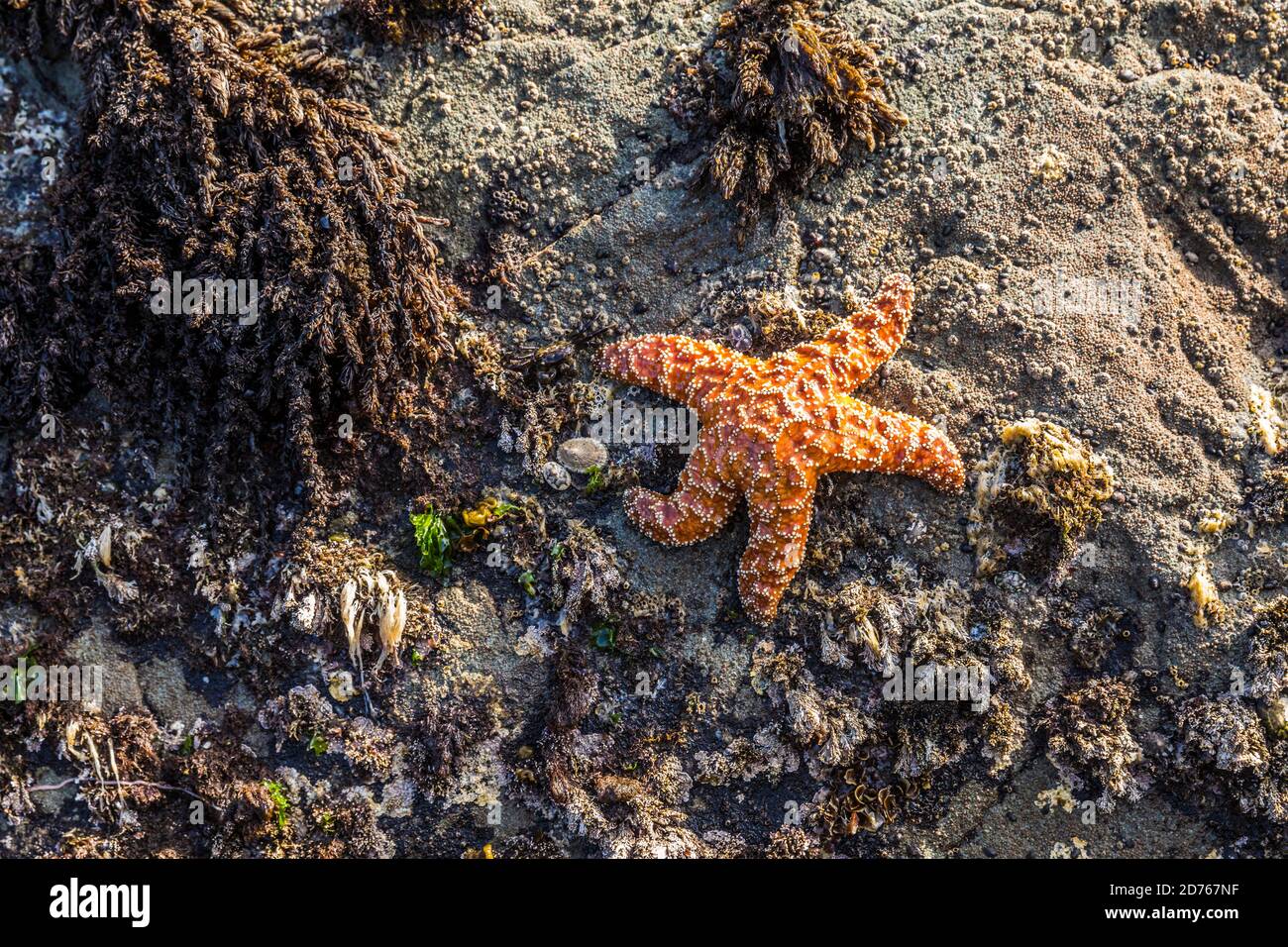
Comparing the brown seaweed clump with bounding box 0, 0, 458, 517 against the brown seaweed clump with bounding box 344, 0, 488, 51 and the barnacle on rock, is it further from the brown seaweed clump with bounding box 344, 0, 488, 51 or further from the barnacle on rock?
the barnacle on rock

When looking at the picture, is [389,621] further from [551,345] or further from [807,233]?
[807,233]

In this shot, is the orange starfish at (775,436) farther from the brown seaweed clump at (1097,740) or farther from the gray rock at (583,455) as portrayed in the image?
the brown seaweed clump at (1097,740)

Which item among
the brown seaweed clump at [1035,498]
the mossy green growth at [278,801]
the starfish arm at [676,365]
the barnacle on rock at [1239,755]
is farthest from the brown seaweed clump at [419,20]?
the barnacle on rock at [1239,755]

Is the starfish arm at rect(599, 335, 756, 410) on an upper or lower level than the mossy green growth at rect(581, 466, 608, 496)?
upper

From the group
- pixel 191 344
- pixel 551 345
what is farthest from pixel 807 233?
pixel 191 344

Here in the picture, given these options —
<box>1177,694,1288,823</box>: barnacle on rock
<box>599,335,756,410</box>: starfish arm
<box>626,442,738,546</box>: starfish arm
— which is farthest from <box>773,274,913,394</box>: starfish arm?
<box>1177,694,1288,823</box>: barnacle on rock
